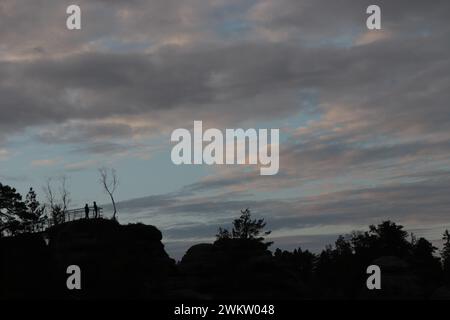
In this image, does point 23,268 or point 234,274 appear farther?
point 234,274

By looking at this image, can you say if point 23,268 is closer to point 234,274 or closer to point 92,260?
point 92,260

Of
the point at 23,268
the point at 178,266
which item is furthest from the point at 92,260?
the point at 178,266

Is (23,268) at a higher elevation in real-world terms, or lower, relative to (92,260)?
lower

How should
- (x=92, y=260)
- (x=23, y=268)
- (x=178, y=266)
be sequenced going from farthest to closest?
(x=178, y=266) → (x=92, y=260) → (x=23, y=268)

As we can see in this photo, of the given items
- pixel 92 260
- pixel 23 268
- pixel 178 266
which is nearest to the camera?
→ pixel 23 268

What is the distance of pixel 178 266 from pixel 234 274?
26.0ft

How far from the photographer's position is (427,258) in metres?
101

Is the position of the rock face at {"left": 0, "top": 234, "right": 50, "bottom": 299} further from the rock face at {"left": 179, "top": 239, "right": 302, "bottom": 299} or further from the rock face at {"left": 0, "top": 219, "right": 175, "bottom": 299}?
the rock face at {"left": 179, "top": 239, "right": 302, "bottom": 299}

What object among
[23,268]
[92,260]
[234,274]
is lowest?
[234,274]

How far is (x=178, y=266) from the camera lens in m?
80.4

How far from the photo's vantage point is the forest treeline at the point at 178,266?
2451 inches
